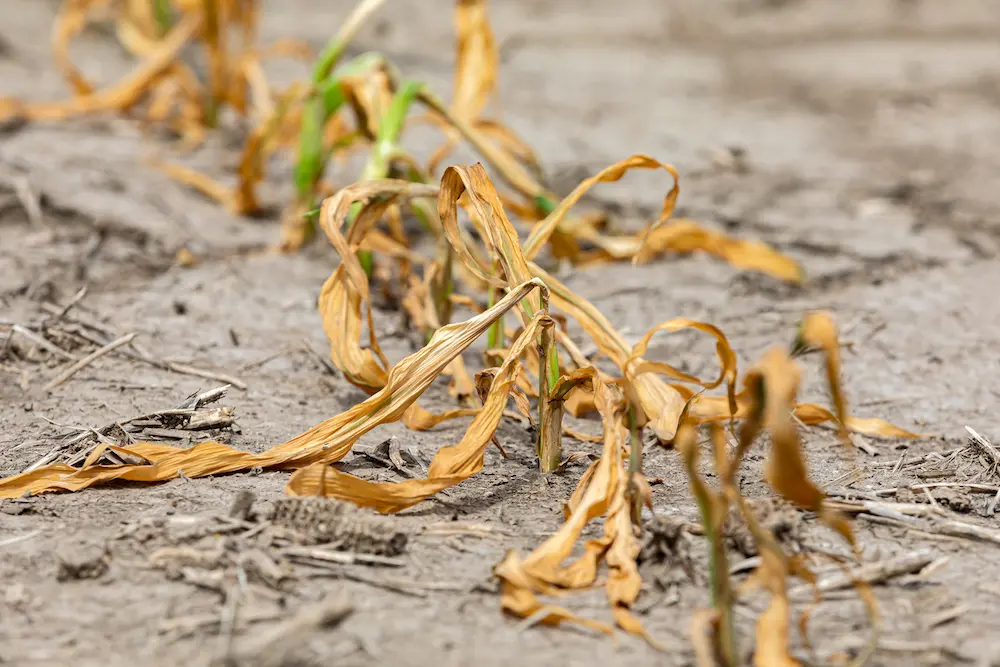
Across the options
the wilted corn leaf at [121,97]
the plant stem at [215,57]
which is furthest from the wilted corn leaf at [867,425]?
the wilted corn leaf at [121,97]

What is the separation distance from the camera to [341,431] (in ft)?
4.71

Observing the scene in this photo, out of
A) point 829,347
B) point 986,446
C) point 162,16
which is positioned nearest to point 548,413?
point 829,347

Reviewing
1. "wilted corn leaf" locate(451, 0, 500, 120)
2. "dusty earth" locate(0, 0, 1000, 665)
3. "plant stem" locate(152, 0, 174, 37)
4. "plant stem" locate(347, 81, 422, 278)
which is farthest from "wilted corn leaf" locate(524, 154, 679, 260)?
"plant stem" locate(152, 0, 174, 37)

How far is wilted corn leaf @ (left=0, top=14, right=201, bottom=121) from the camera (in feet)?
10.6

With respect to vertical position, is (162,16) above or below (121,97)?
above

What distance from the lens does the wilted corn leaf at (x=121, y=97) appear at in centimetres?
323

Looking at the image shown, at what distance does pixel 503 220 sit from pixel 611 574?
570 mm

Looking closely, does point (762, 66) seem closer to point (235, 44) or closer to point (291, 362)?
point (235, 44)

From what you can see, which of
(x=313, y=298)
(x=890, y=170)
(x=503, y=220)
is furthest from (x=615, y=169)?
(x=890, y=170)

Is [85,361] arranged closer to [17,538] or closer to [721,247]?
[17,538]

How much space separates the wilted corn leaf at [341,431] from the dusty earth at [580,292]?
3 cm

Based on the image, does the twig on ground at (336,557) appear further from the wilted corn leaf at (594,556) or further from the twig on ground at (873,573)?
the twig on ground at (873,573)

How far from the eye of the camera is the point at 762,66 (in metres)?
4.59

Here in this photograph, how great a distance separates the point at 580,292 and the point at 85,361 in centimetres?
110
